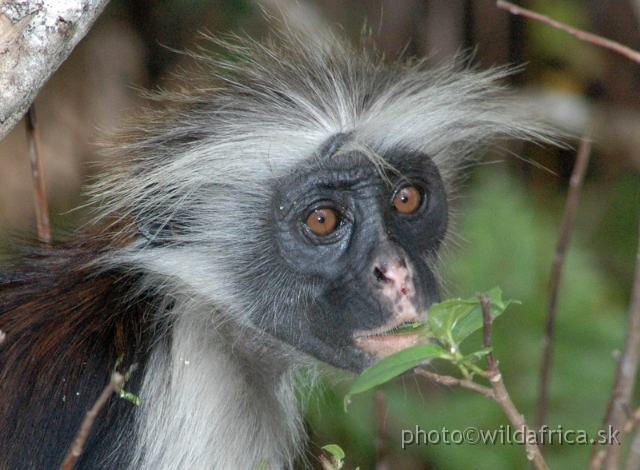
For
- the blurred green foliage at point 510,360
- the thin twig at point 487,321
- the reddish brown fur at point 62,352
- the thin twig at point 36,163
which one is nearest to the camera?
the thin twig at point 487,321

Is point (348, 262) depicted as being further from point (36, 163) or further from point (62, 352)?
point (36, 163)

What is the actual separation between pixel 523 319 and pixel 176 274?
119 inches

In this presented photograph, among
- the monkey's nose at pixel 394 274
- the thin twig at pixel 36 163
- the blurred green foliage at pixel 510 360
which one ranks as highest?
the thin twig at pixel 36 163

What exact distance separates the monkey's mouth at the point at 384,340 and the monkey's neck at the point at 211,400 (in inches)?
20.4

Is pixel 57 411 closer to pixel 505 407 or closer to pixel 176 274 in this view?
pixel 176 274

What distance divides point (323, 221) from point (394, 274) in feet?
1.43

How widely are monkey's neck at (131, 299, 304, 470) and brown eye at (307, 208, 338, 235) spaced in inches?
23.7

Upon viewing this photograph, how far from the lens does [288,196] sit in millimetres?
3691

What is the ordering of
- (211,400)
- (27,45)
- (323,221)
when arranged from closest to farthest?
(27,45), (211,400), (323,221)

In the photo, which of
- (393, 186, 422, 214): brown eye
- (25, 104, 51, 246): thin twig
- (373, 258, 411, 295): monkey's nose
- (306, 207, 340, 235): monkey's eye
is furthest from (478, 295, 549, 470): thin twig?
(25, 104, 51, 246): thin twig

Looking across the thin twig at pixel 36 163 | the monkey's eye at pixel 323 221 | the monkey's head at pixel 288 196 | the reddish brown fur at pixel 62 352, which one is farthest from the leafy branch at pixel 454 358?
the thin twig at pixel 36 163

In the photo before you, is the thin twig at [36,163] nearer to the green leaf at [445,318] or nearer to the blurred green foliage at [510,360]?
the blurred green foliage at [510,360]

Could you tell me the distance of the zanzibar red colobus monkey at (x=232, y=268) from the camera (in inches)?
129

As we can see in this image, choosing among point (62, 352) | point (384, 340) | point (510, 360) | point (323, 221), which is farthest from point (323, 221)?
point (510, 360)
